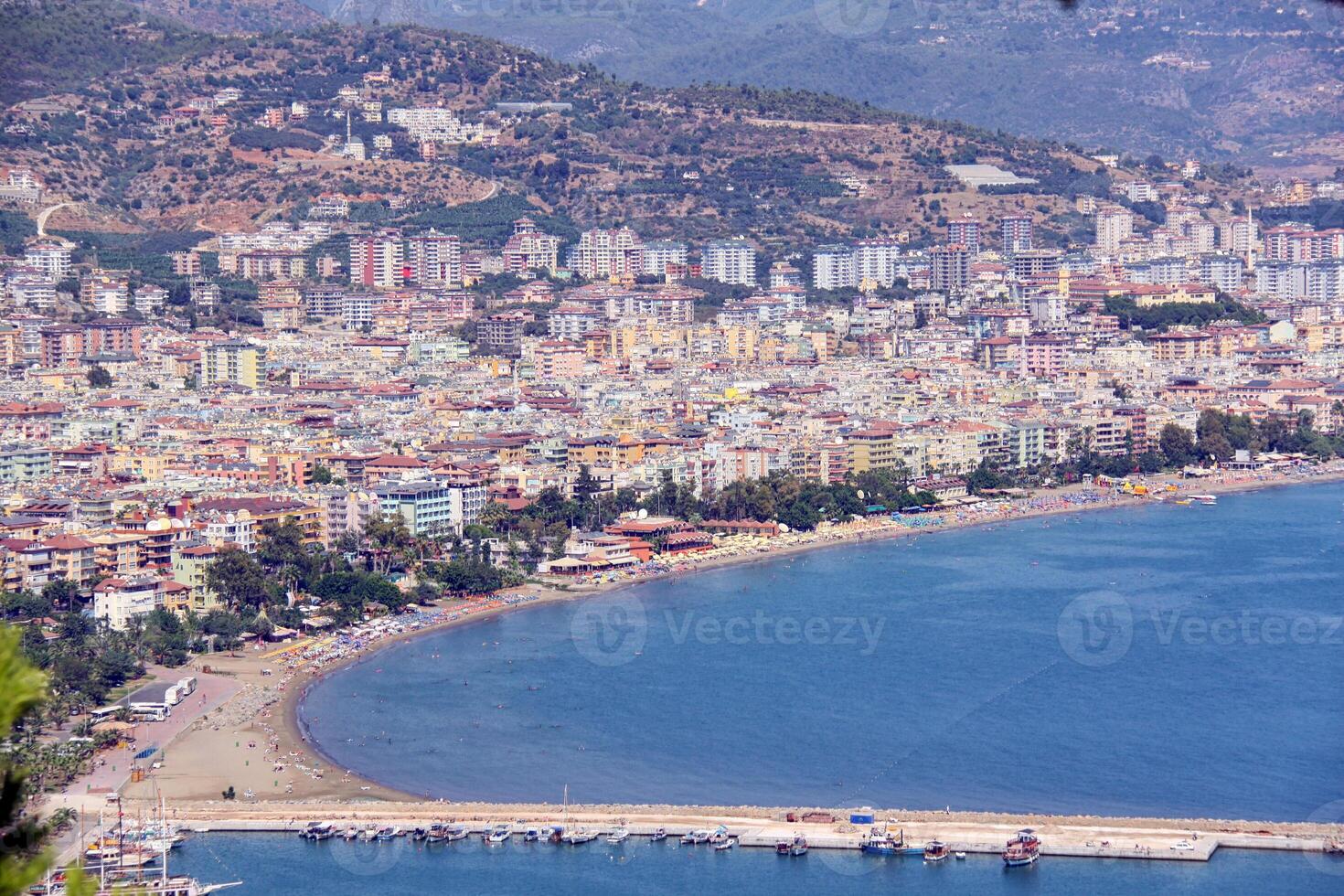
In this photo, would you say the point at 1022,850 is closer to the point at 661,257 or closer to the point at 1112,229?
the point at 661,257

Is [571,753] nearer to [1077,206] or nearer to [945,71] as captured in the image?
[1077,206]

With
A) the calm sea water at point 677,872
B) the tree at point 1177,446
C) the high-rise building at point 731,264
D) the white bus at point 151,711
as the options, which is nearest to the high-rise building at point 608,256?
the high-rise building at point 731,264

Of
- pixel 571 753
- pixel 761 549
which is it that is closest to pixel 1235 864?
pixel 571 753

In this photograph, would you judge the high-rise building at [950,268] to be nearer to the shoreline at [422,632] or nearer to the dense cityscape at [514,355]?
the dense cityscape at [514,355]

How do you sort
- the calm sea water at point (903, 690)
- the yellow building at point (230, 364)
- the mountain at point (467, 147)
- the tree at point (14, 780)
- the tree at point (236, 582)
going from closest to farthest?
1. the tree at point (14, 780)
2. the calm sea water at point (903, 690)
3. the tree at point (236, 582)
4. the yellow building at point (230, 364)
5. the mountain at point (467, 147)

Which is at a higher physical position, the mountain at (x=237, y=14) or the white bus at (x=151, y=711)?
the mountain at (x=237, y=14)

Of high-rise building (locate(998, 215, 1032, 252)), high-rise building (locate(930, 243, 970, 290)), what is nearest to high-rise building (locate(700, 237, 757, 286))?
high-rise building (locate(930, 243, 970, 290))
